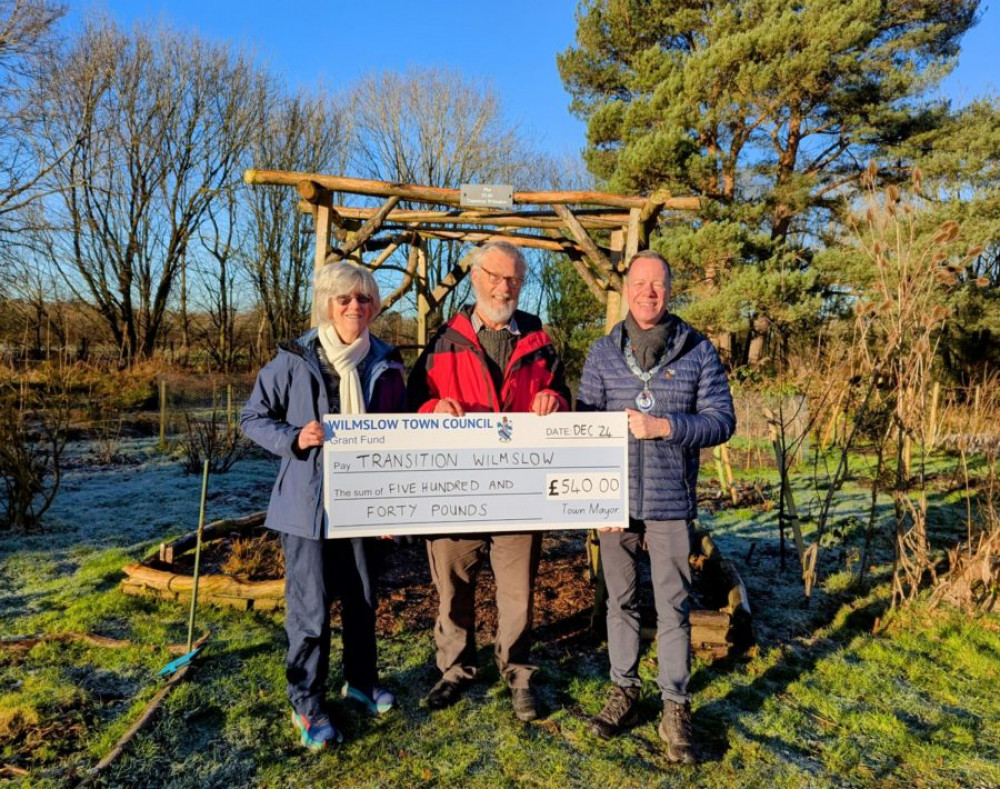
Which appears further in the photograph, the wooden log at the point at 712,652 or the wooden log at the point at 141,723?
the wooden log at the point at 712,652

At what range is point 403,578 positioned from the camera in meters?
4.44

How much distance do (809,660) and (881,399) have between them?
1.82 metres

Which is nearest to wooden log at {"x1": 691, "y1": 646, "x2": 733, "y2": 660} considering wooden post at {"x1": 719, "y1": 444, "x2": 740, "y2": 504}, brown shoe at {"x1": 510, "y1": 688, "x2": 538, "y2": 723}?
brown shoe at {"x1": 510, "y1": 688, "x2": 538, "y2": 723}

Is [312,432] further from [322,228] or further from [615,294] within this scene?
[615,294]

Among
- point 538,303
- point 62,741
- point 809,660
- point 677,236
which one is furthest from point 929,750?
point 538,303

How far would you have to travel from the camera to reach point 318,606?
8.04 feet

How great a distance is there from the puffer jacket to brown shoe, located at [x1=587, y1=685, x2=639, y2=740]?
150cm

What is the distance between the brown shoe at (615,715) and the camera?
2662 millimetres

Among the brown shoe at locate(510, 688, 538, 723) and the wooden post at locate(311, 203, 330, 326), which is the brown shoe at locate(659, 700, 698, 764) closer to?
the brown shoe at locate(510, 688, 538, 723)

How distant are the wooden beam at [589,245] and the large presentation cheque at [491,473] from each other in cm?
203

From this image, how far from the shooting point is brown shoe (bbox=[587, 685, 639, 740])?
105 inches

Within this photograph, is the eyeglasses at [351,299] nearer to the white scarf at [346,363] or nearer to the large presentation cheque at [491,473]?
the white scarf at [346,363]

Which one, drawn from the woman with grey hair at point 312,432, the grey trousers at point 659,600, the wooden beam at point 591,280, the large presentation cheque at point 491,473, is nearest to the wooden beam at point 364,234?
the wooden beam at point 591,280

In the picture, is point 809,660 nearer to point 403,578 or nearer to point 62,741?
point 403,578
